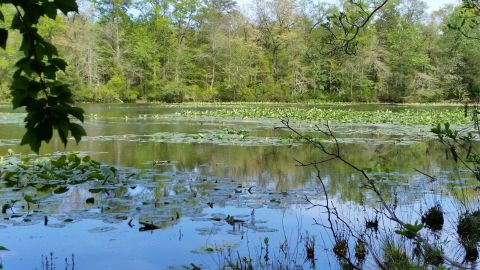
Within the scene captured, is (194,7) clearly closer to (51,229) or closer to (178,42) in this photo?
(178,42)

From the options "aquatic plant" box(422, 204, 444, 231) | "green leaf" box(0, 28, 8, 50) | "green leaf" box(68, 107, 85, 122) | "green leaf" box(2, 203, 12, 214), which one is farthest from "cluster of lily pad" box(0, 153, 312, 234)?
"green leaf" box(0, 28, 8, 50)

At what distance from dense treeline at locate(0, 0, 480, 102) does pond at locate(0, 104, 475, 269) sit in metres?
35.7

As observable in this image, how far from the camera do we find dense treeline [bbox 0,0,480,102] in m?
45.2

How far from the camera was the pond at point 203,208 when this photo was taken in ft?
15.2

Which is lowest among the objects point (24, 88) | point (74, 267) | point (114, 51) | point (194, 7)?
point (74, 267)

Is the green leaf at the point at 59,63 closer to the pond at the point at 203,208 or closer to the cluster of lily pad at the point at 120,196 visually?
the pond at the point at 203,208

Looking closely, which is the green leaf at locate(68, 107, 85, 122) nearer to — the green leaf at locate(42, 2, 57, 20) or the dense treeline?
the green leaf at locate(42, 2, 57, 20)

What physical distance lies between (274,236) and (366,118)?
57.1 feet

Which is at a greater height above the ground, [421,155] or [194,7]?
[194,7]

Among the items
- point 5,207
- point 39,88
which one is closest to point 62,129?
point 39,88

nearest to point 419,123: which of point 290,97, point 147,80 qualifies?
point 290,97

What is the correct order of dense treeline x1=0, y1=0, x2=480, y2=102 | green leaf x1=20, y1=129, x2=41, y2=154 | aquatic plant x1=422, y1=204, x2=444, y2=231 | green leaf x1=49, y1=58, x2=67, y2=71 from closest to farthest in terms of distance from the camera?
green leaf x1=20, y1=129, x2=41, y2=154
green leaf x1=49, y1=58, x2=67, y2=71
aquatic plant x1=422, y1=204, x2=444, y2=231
dense treeline x1=0, y1=0, x2=480, y2=102

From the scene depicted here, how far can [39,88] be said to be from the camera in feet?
5.78

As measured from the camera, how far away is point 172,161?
10.2m
